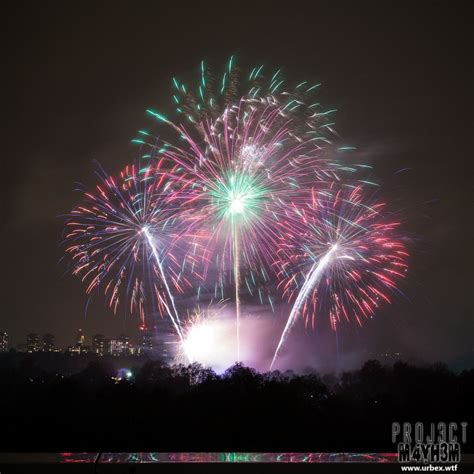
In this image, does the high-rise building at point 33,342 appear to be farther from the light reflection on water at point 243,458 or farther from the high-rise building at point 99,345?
the light reflection on water at point 243,458

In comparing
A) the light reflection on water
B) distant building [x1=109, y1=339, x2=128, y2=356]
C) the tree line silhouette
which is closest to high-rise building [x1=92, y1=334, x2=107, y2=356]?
distant building [x1=109, y1=339, x2=128, y2=356]

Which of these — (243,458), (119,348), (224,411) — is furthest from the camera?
(119,348)

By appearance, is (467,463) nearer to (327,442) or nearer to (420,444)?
(420,444)


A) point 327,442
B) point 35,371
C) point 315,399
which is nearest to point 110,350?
point 35,371

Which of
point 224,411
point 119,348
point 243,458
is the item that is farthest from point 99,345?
point 243,458

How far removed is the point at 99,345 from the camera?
1297 inches

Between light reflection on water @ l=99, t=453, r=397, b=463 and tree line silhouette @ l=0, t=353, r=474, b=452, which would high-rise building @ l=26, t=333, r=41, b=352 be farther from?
light reflection on water @ l=99, t=453, r=397, b=463

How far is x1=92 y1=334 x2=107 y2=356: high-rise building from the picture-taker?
107ft

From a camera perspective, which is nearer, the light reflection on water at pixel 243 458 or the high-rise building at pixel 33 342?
the light reflection on water at pixel 243 458

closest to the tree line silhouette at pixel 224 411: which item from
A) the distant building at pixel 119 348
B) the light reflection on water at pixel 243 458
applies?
the distant building at pixel 119 348

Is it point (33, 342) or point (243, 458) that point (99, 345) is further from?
point (243, 458)

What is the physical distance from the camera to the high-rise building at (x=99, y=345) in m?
32.8

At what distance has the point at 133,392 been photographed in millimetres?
21078

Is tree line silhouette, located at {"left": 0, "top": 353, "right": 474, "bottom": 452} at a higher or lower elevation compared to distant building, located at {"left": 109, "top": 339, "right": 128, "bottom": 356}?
lower
